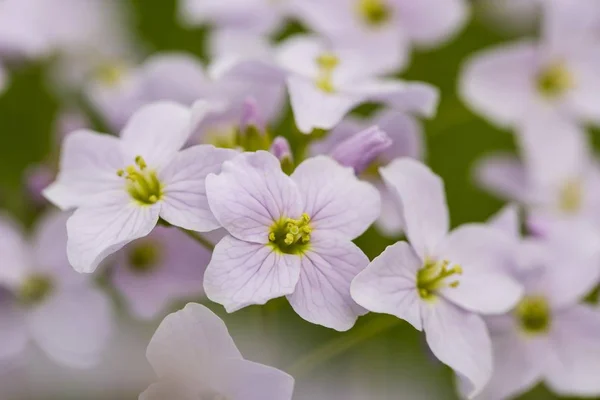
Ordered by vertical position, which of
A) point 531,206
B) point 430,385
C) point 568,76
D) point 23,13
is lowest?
point 430,385

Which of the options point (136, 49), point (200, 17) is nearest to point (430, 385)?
point (200, 17)

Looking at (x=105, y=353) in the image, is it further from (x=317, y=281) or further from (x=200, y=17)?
(x=200, y=17)

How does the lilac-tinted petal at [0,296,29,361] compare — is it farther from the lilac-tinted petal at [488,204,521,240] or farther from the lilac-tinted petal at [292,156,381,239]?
the lilac-tinted petal at [488,204,521,240]

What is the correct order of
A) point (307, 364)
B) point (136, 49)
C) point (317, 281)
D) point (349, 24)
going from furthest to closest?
point (136, 49), point (349, 24), point (307, 364), point (317, 281)

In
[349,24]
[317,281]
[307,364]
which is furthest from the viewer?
[349,24]

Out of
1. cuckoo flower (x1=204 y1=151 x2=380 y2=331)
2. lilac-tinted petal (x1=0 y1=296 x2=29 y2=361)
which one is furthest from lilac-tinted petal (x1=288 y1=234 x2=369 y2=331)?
lilac-tinted petal (x1=0 y1=296 x2=29 y2=361)

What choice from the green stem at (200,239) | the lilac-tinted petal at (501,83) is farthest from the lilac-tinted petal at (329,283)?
the lilac-tinted petal at (501,83)

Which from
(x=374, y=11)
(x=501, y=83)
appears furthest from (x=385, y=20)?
(x=501, y=83)

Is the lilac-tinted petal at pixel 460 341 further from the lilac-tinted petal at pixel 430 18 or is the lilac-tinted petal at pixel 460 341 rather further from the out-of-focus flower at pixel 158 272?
the lilac-tinted petal at pixel 430 18
